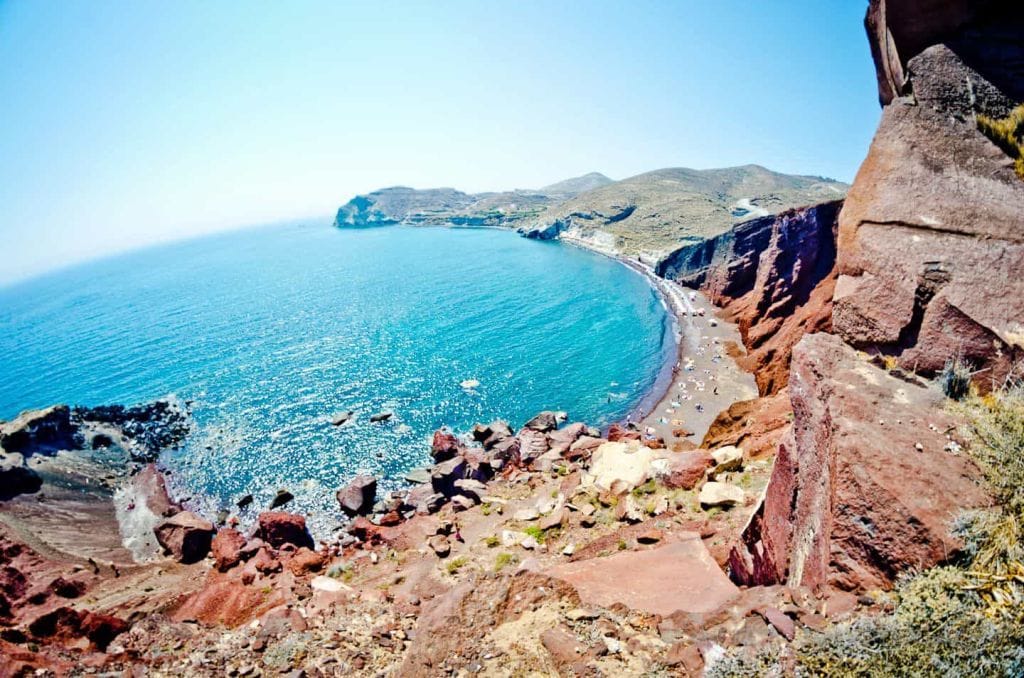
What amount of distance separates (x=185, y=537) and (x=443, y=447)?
53.8ft

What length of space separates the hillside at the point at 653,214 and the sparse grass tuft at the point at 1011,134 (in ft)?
284

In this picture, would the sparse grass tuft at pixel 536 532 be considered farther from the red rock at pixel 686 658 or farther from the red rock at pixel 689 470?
the red rock at pixel 686 658

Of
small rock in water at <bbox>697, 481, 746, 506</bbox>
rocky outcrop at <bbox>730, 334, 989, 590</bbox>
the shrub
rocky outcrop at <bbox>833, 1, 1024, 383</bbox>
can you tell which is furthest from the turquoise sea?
the shrub

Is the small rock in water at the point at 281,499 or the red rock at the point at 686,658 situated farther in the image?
the small rock in water at the point at 281,499

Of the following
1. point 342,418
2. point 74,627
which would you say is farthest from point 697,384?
point 74,627

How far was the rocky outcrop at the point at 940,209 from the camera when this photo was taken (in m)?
6.55

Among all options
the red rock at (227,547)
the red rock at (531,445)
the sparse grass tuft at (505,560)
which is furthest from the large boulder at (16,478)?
the sparse grass tuft at (505,560)

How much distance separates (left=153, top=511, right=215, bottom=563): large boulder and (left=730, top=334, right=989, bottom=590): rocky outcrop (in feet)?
101

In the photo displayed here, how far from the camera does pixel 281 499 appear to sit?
98.6 ft

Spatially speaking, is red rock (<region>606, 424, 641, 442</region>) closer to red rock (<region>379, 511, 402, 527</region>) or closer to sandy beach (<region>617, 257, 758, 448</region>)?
sandy beach (<region>617, 257, 758, 448</region>)

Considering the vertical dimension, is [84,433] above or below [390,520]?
above

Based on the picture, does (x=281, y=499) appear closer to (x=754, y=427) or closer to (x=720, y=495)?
(x=720, y=495)

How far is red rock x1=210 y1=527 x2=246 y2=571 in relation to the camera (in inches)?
940

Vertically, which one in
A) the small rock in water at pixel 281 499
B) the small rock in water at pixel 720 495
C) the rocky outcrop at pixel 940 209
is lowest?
the small rock in water at pixel 281 499
